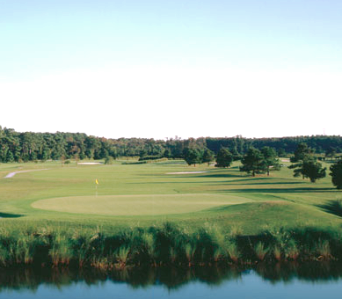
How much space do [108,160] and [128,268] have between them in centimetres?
10186

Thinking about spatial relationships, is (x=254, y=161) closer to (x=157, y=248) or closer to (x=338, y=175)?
(x=338, y=175)

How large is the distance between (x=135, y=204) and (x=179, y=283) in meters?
10.2

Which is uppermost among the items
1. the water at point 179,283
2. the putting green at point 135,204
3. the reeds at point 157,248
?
the putting green at point 135,204

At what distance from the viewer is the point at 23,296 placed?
540 inches

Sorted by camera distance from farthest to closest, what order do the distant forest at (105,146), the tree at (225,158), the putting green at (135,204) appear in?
the distant forest at (105,146) → the tree at (225,158) → the putting green at (135,204)

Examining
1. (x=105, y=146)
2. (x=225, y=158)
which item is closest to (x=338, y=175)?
(x=225, y=158)

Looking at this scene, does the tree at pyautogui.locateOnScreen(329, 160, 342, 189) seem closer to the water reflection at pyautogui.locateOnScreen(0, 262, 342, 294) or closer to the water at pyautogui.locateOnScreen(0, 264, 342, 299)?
the water at pyautogui.locateOnScreen(0, 264, 342, 299)

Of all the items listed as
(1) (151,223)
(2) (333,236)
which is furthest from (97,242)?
(2) (333,236)

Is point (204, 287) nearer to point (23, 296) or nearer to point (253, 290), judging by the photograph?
point (253, 290)

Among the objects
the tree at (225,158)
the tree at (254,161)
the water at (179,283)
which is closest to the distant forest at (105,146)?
the tree at (225,158)

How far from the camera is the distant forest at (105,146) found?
12988 centimetres

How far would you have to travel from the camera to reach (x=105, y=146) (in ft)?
500

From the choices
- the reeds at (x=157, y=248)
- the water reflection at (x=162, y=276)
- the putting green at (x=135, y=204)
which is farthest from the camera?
the putting green at (x=135, y=204)

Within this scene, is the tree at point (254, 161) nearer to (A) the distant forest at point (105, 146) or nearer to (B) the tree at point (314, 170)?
(B) the tree at point (314, 170)
